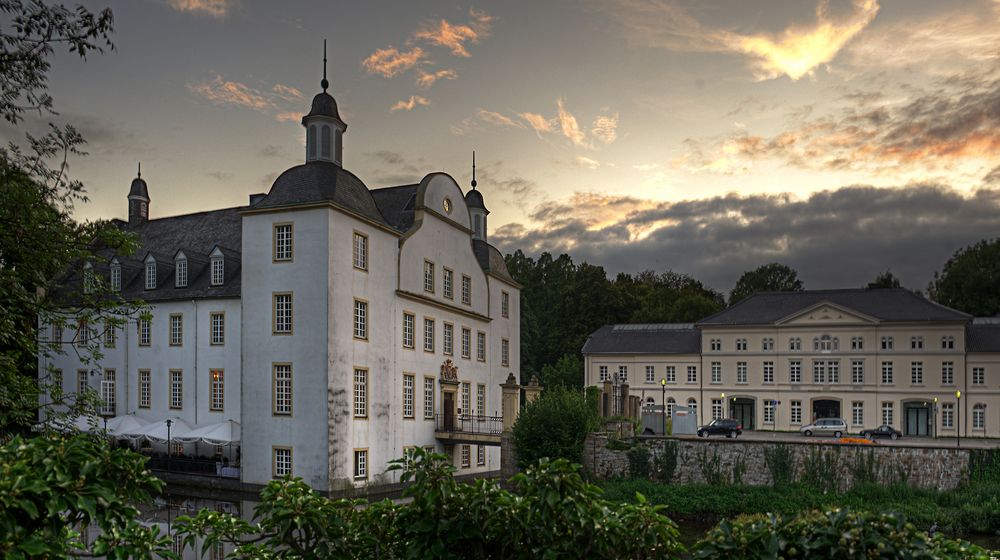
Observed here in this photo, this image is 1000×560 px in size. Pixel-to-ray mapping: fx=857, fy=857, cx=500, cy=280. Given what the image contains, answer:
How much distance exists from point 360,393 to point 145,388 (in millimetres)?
10795

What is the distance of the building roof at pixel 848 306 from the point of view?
56906mm

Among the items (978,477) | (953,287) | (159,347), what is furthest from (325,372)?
(953,287)

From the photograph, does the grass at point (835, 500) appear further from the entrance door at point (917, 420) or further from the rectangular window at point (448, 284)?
the entrance door at point (917, 420)

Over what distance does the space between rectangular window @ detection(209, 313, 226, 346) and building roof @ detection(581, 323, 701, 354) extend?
3647cm

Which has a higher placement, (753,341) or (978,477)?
(753,341)

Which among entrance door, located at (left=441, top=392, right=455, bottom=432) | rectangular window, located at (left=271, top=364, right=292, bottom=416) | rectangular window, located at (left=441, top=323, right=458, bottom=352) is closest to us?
rectangular window, located at (left=271, top=364, right=292, bottom=416)

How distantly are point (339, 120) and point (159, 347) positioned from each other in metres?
12.1

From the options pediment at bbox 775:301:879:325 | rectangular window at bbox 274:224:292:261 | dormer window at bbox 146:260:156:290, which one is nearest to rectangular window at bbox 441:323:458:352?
rectangular window at bbox 274:224:292:261

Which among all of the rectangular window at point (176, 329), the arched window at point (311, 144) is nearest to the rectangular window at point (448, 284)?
the arched window at point (311, 144)

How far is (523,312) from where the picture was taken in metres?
74.5

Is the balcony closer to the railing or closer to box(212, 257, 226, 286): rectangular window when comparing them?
the railing

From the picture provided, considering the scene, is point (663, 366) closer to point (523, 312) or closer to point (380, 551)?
point (523, 312)

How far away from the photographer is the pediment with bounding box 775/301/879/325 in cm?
5781

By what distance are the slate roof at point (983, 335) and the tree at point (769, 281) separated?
29.3m
